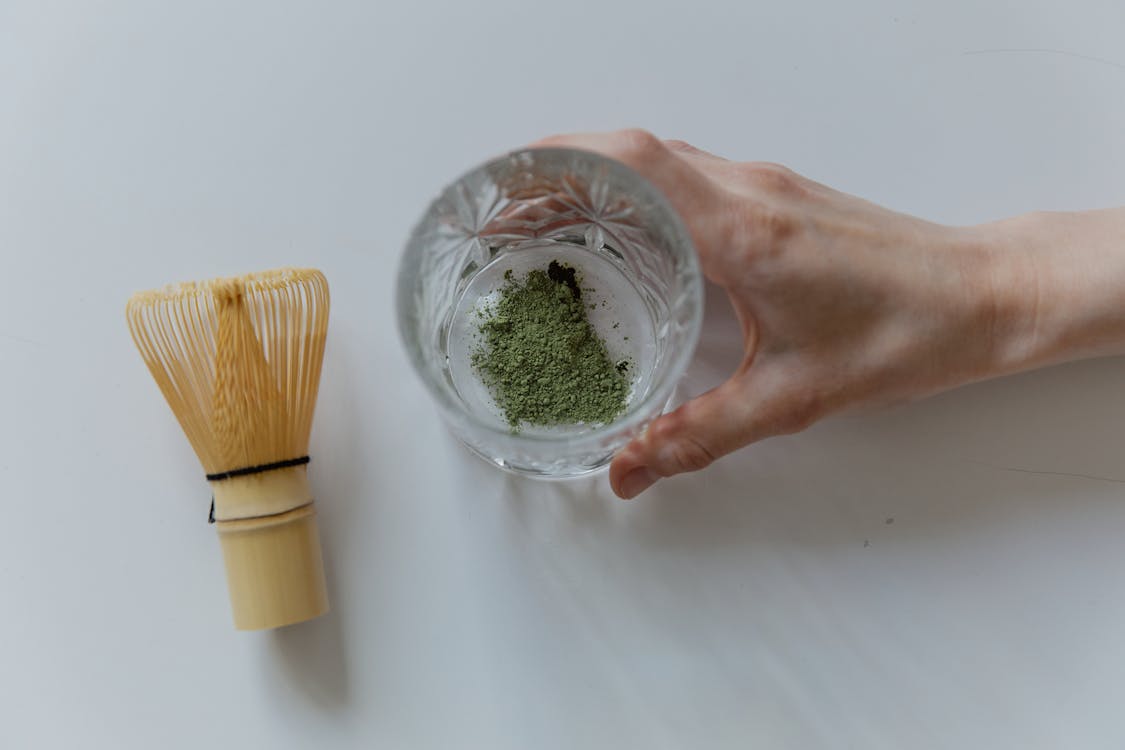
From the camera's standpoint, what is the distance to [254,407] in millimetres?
663

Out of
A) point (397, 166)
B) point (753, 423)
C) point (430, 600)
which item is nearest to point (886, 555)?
point (753, 423)

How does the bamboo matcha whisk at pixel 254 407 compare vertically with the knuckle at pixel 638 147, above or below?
below

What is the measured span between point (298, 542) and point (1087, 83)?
30.2 inches

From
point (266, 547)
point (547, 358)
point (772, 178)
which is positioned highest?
point (772, 178)

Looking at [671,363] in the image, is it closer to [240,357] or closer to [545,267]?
[545,267]

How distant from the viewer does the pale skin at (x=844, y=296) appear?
615mm

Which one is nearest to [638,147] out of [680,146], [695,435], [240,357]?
[680,146]

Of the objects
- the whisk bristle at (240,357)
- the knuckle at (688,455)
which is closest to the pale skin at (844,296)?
the knuckle at (688,455)

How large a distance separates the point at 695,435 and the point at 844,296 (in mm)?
148

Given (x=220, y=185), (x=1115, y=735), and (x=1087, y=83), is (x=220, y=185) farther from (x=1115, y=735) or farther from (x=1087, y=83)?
(x=1115, y=735)

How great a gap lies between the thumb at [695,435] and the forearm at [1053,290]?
224mm

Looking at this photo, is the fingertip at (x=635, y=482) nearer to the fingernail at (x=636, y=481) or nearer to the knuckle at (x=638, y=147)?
the fingernail at (x=636, y=481)

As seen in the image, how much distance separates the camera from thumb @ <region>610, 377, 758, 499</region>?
0.63 meters

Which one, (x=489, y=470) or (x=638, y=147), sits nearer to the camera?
(x=638, y=147)
